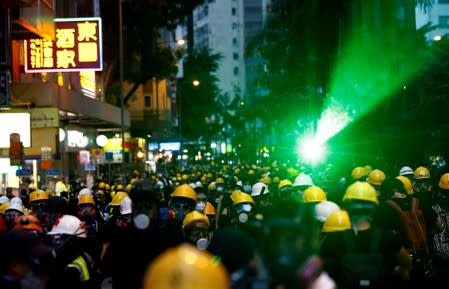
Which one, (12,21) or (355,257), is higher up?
(12,21)

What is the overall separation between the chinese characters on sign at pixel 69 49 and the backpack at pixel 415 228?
1865cm

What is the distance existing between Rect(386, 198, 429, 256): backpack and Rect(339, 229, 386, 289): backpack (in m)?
3.24

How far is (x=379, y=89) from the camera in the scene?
34.8m

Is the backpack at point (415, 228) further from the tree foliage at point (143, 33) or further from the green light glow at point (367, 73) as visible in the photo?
the tree foliage at point (143, 33)

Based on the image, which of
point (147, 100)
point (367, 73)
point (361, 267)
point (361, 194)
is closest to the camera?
point (361, 267)

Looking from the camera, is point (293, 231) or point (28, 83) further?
point (28, 83)

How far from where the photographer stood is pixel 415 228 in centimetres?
1155

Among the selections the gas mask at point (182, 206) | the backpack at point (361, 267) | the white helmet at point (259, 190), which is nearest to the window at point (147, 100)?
the white helmet at point (259, 190)

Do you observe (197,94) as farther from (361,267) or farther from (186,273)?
(186,273)

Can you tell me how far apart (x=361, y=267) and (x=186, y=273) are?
419cm

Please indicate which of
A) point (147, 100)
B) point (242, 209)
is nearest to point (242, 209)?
point (242, 209)

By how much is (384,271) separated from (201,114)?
87445mm

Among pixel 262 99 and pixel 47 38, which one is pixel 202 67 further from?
pixel 47 38

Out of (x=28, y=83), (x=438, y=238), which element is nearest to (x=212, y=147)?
(x=28, y=83)
